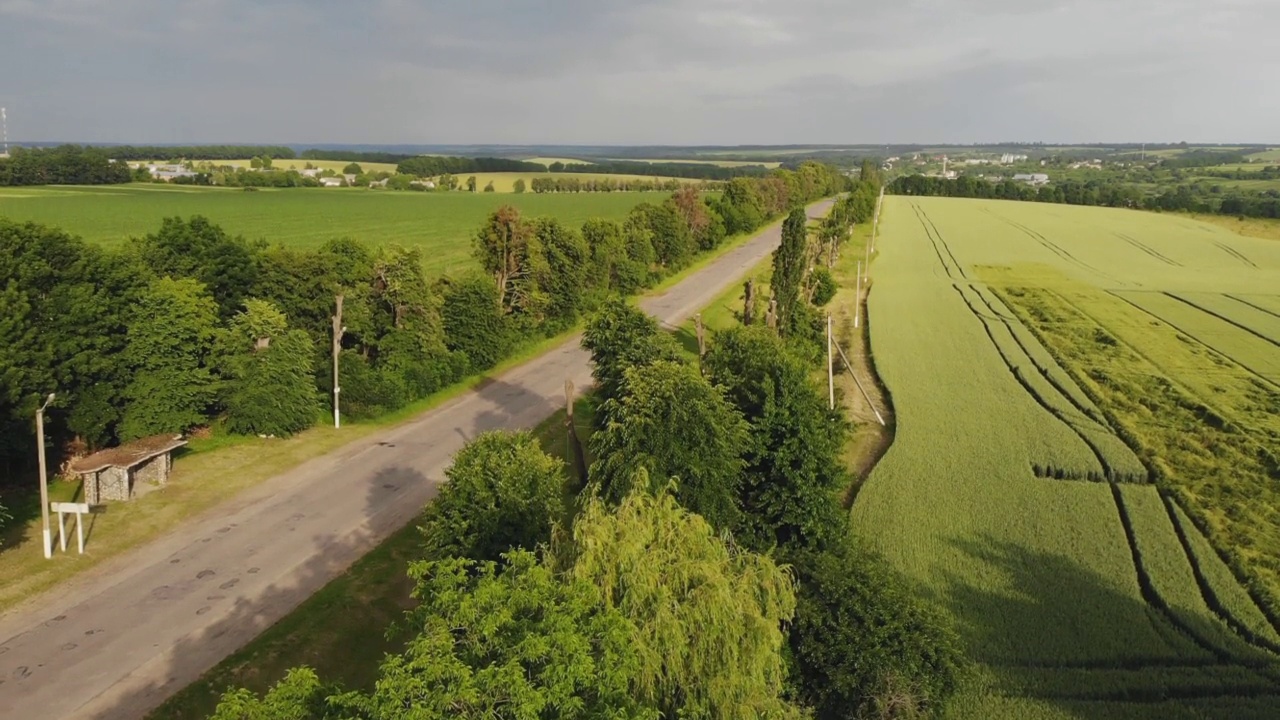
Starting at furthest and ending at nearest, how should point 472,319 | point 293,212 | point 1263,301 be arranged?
point 293,212
point 1263,301
point 472,319

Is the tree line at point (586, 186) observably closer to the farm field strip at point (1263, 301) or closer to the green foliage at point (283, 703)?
the farm field strip at point (1263, 301)

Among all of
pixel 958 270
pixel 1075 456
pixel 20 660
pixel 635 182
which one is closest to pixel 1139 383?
pixel 1075 456

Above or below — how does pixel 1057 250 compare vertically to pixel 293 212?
below

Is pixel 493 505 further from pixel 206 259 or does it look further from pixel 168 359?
pixel 206 259

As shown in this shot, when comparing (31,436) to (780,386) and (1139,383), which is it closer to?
(780,386)

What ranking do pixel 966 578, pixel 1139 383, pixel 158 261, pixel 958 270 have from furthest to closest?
pixel 958 270 < pixel 1139 383 < pixel 158 261 < pixel 966 578

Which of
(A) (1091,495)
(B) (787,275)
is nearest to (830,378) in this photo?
(A) (1091,495)

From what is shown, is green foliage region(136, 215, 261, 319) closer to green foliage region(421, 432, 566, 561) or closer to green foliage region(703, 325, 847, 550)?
green foliage region(421, 432, 566, 561)
